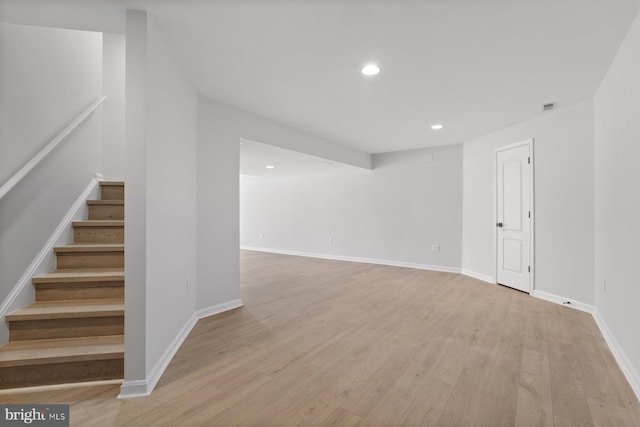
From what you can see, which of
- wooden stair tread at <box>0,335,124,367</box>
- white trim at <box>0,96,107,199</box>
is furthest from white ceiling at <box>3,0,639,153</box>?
wooden stair tread at <box>0,335,124,367</box>

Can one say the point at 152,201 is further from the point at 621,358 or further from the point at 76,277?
the point at 621,358

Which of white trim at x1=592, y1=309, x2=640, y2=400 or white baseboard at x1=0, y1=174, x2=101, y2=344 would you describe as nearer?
white trim at x1=592, y1=309, x2=640, y2=400

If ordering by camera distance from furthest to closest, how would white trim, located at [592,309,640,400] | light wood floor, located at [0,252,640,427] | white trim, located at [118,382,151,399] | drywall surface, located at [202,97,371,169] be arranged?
drywall surface, located at [202,97,371,169], white trim, located at [592,309,640,400], white trim, located at [118,382,151,399], light wood floor, located at [0,252,640,427]

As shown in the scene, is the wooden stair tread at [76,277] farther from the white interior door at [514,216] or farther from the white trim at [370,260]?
the white trim at [370,260]

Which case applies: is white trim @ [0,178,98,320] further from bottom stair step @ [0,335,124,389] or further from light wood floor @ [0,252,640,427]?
light wood floor @ [0,252,640,427]

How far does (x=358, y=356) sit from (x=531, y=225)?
131 inches

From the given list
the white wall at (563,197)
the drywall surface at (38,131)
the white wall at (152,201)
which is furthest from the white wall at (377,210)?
the drywall surface at (38,131)

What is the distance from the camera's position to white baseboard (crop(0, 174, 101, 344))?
2.07 metres

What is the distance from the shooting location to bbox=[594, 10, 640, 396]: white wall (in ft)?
6.48

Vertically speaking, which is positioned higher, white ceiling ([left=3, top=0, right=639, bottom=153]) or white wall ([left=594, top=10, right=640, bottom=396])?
white ceiling ([left=3, top=0, right=639, bottom=153])

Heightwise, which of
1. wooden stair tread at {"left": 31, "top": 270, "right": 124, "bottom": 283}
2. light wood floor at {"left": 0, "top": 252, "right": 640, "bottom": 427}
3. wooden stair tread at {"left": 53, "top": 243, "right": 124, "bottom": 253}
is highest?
wooden stair tread at {"left": 53, "top": 243, "right": 124, "bottom": 253}

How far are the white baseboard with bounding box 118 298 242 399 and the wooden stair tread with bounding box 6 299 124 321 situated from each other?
489mm

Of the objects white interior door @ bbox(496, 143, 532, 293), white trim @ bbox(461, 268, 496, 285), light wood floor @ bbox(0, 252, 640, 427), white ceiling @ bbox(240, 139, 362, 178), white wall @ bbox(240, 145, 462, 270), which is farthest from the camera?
white wall @ bbox(240, 145, 462, 270)

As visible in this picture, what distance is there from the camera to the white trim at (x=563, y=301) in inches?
130
